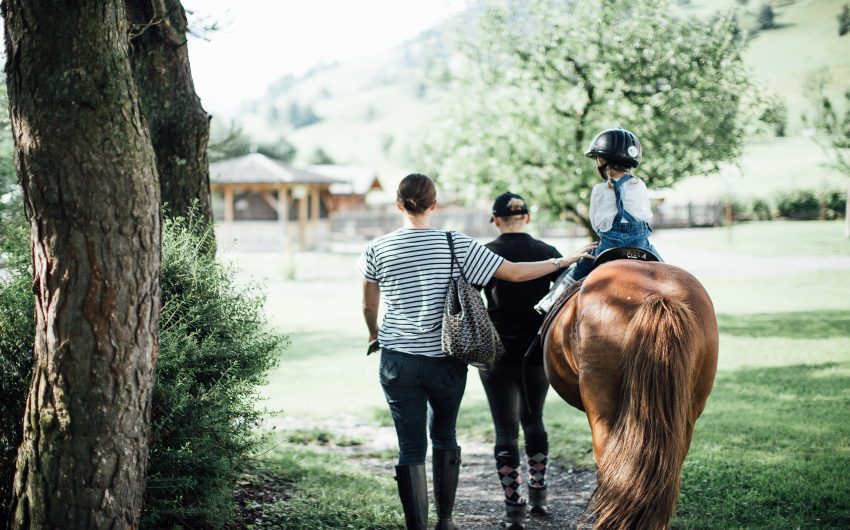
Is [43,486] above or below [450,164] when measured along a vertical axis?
below

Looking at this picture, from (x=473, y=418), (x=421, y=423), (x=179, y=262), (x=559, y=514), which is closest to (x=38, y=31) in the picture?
(x=179, y=262)

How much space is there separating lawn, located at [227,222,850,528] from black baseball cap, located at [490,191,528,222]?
65.7 inches

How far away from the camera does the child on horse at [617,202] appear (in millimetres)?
4352

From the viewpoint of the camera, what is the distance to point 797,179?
17891 mm

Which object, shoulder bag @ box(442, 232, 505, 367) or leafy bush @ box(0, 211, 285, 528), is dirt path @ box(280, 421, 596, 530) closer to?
shoulder bag @ box(442, 232, 505, 367)

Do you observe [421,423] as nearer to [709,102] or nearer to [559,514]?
[559,514]

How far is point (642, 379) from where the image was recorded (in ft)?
11.1

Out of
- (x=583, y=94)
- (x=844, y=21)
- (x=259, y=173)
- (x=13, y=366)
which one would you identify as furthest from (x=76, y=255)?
(x=259, y=173)

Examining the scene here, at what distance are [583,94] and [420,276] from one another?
10066mm

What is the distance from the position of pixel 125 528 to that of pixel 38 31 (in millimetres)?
2353

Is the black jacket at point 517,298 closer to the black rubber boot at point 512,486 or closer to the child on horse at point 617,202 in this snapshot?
the child on horse at point 617,202

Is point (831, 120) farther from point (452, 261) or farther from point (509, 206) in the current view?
point (452, 261)

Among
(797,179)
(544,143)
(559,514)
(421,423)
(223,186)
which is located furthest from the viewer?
(223,186)

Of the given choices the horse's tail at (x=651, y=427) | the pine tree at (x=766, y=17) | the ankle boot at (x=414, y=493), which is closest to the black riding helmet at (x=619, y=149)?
the horse's tail at (x=651, y=427)
